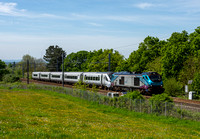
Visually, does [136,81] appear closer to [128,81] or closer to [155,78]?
[128,81]

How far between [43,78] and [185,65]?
56989 millimetres

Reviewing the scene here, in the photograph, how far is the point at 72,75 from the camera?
71.2 meters

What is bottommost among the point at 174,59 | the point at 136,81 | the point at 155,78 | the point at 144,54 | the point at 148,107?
the point at 148,107

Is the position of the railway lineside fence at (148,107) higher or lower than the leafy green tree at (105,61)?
lower

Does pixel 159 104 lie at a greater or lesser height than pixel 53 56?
lesser

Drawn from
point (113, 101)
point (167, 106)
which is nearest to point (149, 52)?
point (113, 101)

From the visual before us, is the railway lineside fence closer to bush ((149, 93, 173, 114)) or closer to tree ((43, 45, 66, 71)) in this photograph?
bush ((149, 93, 173, 114))

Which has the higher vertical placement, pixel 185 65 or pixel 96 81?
pixel 185 65

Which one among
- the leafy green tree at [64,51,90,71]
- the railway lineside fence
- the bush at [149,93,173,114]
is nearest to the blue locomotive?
the railway lineside fence

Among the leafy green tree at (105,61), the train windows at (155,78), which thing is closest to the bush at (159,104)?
the train windows at (155,78)

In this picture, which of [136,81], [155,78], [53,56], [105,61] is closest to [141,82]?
[136,81]

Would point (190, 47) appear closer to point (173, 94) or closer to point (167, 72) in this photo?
point (167, 72)

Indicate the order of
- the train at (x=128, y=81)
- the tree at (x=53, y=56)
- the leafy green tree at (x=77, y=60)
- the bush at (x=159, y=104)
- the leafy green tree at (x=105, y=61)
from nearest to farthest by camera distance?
the bush at (x=159, y=104) < the train at (x=128, y=81) < the leafy green tree at (x=105, y=61) < the leafy green tree at (x=77, y=60) < the tree at (x=53, y=56)

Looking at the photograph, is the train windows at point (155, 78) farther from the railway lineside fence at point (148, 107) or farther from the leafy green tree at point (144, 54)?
the leafy green tree at point (144, 54)
